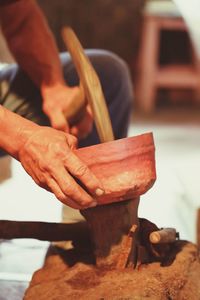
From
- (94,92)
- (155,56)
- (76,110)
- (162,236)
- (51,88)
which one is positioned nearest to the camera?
(162,236)

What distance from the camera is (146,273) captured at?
3.41 feet

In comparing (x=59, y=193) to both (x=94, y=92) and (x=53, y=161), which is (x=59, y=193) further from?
(x=94, y=92)

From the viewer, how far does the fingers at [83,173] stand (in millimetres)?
966

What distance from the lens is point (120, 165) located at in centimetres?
102

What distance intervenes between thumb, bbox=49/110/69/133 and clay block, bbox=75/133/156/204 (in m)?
0.44

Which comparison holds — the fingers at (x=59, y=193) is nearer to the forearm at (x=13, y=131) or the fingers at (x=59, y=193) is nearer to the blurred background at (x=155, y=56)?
the forearm at (x=13, y=131)

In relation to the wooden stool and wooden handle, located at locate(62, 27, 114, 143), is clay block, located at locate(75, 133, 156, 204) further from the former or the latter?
the wooden stool

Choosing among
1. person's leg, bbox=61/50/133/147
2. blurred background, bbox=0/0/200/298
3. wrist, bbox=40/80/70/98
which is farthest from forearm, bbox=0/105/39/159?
blurred background, bbox=0/0/200/298

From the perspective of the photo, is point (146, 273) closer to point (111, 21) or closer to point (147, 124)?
point (147, 124)

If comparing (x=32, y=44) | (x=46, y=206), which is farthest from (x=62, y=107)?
(x=46, y=206)

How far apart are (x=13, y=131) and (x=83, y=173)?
190 mm

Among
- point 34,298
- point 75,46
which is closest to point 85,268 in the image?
point 34,298

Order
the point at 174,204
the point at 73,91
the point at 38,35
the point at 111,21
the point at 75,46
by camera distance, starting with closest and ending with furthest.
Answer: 1. the point at 75,46
2. the point at 73,91
3. the point at 38,35
4. the point at 174,204
5. the point at 111,21

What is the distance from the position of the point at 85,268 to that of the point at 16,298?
31 cm
